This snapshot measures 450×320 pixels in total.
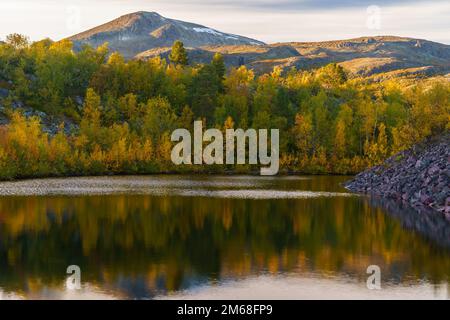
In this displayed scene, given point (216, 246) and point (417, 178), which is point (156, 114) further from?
point (216, 246)

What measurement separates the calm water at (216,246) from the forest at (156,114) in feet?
114

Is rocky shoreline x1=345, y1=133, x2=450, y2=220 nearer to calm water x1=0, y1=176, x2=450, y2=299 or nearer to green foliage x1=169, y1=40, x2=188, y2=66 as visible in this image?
calm water x1=0, y1=176, x2=450, y2=299

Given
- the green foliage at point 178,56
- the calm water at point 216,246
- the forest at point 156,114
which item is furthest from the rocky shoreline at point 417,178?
the green foliage at point 178,56

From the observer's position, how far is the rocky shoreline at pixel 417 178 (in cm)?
6050

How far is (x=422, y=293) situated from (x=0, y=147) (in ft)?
249

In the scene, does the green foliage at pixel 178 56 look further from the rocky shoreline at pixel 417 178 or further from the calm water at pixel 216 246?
the calm water at pixel 216 246

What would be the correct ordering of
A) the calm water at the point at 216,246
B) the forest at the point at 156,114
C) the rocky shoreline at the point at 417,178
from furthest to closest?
the forest at the point at 156,114 → the rocky shoreline at the point at 417,178 → the calm water at the point at 216,246

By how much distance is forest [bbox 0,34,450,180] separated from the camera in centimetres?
9800

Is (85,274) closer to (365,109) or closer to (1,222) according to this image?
(1,222)

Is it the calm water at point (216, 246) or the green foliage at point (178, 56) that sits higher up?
the green foliage at point (178, 56)

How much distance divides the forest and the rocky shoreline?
25.8 feet

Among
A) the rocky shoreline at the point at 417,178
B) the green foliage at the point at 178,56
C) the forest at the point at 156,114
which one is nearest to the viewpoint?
the rocky shoreline at the point at 417,178

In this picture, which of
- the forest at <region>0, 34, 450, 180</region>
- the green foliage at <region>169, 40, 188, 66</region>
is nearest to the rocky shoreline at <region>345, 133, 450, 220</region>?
the forest at <region>0, 34, 450, 180</region>
